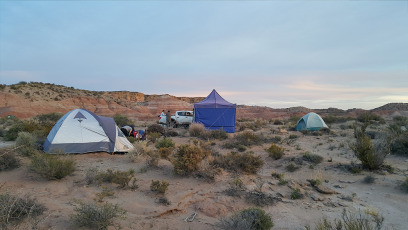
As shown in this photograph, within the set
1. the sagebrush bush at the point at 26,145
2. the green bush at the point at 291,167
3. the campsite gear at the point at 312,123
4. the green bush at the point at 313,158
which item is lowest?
the green bush at the point at 291,167

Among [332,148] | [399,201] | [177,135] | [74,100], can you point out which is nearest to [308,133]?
[332,148]

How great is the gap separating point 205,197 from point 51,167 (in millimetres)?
3999

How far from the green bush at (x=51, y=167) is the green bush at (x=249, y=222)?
449 centimetres

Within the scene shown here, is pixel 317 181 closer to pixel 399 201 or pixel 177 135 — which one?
pixel 399 201

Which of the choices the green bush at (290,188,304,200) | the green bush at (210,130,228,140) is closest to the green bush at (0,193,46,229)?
the green bush at (290,188,304,200)

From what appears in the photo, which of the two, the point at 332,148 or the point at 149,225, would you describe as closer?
the point at 149,225

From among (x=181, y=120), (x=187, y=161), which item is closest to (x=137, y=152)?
(x=187, y=161)

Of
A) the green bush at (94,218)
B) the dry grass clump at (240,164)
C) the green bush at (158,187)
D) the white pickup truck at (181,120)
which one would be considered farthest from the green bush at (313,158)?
the white pickup truck at (181,120)

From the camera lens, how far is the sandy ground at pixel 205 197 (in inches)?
181

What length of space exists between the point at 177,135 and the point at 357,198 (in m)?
11.5

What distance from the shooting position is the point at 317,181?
6.61 metres

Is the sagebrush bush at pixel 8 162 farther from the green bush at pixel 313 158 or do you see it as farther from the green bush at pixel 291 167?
the green bush at pixel 313 158

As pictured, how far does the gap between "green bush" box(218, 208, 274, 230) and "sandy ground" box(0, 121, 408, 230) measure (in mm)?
362

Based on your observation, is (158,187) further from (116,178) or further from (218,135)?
(218,135)
